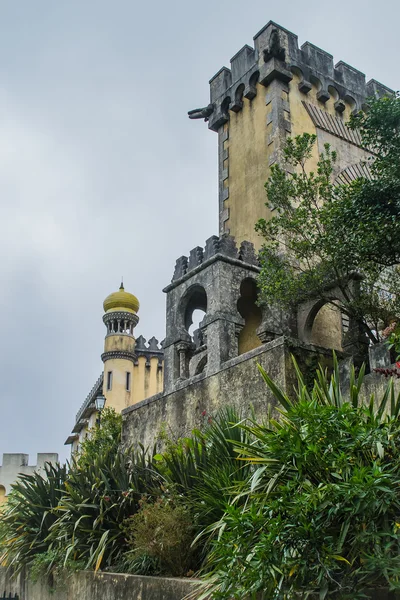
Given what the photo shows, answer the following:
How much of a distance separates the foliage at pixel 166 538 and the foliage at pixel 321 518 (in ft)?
5.85

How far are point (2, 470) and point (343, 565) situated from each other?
1149 inches

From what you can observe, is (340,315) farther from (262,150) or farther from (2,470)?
(2,470)

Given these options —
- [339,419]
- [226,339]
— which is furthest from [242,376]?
[339,419]

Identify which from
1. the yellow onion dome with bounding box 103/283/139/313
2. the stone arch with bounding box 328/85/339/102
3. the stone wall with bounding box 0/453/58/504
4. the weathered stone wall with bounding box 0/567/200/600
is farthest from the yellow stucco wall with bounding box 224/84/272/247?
the stone wall with bounding box 0/453/58/504

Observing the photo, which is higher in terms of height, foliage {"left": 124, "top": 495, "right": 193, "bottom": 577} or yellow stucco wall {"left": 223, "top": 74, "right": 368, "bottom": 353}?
yellow stucco wall {"left": 223, "top": 74, "right": 368, "bottom": 353}

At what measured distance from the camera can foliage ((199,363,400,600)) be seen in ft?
16.4

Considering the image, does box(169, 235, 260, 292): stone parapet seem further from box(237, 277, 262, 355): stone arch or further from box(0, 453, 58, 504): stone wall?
box(0, 453, 58, 504): stone wall

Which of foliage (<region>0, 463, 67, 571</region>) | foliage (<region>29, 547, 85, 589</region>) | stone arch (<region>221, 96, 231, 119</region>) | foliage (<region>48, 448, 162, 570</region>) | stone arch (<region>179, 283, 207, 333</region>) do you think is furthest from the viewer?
stone arch (<region>221, 96, 231, 119</region>)

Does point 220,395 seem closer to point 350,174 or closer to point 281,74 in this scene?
point 350,174

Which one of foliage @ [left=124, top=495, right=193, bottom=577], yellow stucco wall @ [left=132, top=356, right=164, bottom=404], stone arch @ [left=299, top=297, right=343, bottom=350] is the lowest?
foliage @ [left=124, top=495, right=193, bottom=577]

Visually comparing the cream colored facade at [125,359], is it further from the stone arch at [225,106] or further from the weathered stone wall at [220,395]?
the weathered stone wall at [220,395]

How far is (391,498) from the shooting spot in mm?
5023

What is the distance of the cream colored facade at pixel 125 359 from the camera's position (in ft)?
98.7

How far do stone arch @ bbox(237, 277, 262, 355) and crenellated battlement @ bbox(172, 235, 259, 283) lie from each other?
2.40 ft
